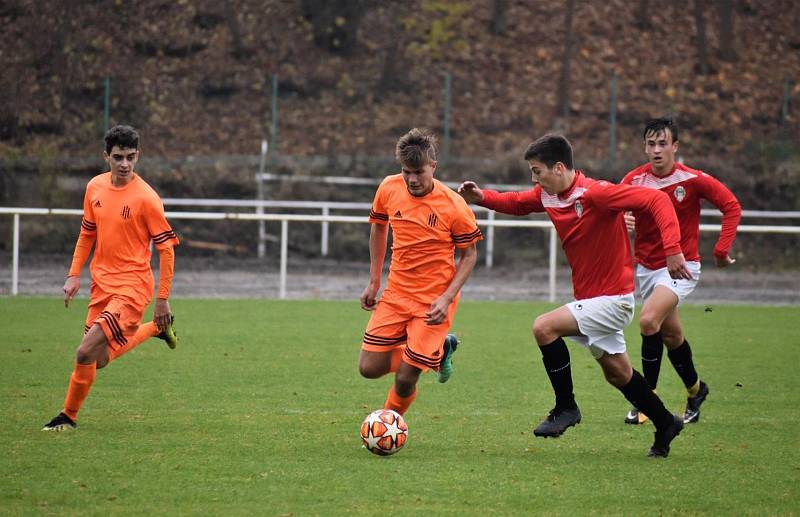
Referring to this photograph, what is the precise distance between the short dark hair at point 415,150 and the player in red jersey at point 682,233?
182 centimetres

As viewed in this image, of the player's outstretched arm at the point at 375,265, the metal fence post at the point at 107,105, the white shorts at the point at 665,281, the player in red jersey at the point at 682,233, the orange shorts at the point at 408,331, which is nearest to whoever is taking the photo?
the orange shorts at the point at 408,331

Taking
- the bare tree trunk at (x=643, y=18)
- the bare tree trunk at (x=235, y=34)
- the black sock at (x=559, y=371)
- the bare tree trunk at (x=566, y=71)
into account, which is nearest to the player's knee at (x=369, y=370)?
the black sock at (x=559, y=371)

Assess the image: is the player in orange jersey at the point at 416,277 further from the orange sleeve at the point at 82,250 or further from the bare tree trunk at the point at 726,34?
the bare tree trunk at the point at 726,34

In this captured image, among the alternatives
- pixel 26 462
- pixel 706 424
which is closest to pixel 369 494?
pixel 26 462

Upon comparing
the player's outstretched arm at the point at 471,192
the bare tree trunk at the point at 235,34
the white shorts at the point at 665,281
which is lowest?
the white shorts at the point at 665,281

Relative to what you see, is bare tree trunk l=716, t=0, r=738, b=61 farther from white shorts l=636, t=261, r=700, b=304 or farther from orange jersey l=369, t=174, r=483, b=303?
orange jersey l=369, t=174, r=483, b=303

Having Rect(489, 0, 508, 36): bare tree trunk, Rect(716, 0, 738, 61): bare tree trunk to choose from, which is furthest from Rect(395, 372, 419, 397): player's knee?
Rect(716, 0, 738, 61): bare tree trunk

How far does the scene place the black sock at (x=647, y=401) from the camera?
20.0ft

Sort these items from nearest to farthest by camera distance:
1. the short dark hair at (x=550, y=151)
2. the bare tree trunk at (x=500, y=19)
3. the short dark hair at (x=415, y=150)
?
the short dark hair at (x=550, y=151), the short dark hair at (x=415, y=150), the bare tree trunk at (x=500, y=19)

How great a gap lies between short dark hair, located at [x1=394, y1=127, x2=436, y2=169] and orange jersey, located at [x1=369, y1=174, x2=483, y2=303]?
326mm

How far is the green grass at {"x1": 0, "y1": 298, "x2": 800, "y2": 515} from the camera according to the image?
5.01 metres

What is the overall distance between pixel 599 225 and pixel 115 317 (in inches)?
118

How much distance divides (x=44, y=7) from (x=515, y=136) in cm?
1190

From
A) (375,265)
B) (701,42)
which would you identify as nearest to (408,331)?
(375,265)
